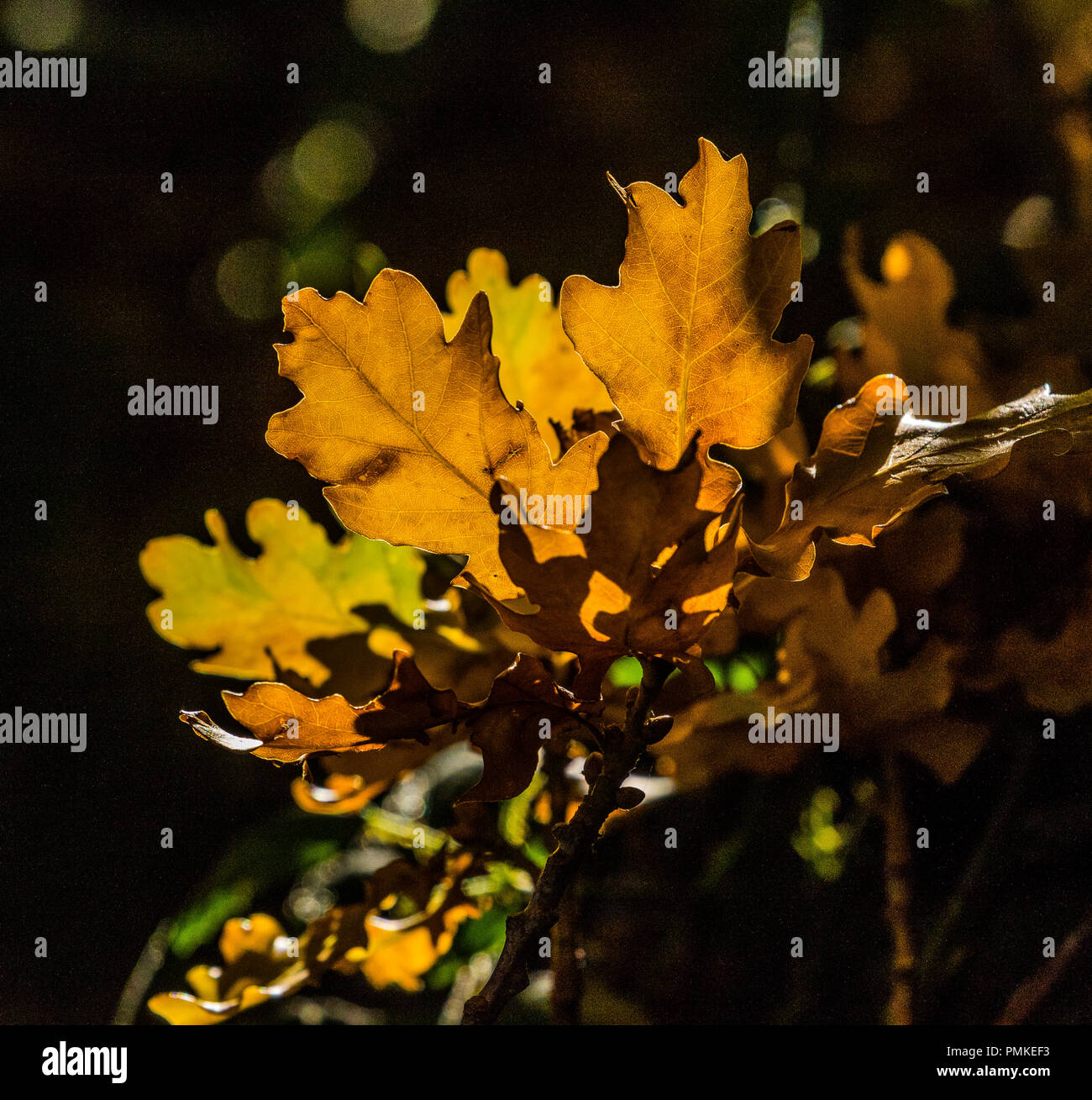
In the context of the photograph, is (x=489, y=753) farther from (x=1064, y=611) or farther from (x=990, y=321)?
(x=990, y=321)

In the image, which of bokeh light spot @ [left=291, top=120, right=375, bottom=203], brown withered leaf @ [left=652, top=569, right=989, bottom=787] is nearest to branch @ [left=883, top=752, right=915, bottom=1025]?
brown withered leaf @ [left=652, top=569, right=989, bottom=787]

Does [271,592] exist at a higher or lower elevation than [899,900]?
higher

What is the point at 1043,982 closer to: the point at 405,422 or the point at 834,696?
the point at 834,696

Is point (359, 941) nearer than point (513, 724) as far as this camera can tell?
No

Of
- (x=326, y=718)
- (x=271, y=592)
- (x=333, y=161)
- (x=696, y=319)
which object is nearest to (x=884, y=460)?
(x=696, y=319)

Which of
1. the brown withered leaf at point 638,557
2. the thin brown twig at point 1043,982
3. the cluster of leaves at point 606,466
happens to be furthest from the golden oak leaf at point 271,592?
the thin brown twig at point 1043,982

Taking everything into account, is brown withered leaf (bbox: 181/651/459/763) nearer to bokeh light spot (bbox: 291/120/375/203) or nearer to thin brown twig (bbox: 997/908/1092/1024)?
thin brown twig (bbox: 997/908/1092/1024)
